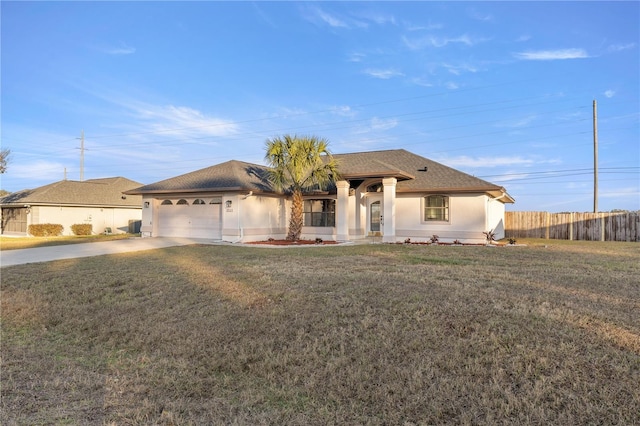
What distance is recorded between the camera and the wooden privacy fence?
73.6 ft

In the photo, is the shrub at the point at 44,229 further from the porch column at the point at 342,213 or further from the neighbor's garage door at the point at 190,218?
the porch column at the point at 342,213

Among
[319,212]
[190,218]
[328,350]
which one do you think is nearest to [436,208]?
[319,212]

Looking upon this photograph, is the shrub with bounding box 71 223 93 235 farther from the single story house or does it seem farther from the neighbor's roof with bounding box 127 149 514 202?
the neighbor's roof with bounding box 127 149 514 202

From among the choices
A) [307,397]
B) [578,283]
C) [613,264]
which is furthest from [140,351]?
[613,264]

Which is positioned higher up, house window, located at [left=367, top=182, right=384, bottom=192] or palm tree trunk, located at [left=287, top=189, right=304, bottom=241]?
house window, located at [left=367, top=182, right=384, bottom=192]

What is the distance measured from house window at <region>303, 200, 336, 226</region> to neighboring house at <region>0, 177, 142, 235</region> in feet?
50.5

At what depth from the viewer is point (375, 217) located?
69.1 feet

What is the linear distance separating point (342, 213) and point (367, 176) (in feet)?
7.54

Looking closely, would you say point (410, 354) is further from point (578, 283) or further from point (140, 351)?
point (578, 283)

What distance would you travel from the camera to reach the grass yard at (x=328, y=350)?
11.1 ft

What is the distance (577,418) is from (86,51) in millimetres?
21480

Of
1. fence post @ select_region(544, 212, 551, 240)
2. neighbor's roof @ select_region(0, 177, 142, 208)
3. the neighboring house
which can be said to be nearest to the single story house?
fence post @ select_region(544, 212, 551, 240)

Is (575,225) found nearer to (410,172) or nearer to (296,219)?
(410,172)

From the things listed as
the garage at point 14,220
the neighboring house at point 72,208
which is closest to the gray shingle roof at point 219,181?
the neighboring house at point 72,208
